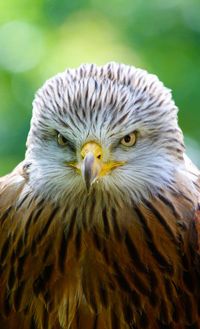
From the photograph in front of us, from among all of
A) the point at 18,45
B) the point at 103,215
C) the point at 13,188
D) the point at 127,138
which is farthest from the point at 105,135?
the point at 18,45

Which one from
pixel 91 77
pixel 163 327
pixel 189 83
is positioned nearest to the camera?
pixel 91 77

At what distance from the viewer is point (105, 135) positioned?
13.4ft

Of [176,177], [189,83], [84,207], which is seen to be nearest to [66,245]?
[84,207]

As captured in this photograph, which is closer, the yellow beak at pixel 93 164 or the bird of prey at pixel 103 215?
the yellow beak at pixel 93 164

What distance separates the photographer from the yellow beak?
12.9 feet

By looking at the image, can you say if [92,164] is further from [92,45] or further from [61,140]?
[92,45]

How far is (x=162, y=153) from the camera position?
4.29 metres

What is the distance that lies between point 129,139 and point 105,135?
0.13 m

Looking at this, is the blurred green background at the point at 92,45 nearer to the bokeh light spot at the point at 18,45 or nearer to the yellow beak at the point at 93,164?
the bokeh light spot at the point at 18,45

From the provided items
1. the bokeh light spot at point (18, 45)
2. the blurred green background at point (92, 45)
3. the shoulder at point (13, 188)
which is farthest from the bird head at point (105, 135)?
the bokeh light spot at point (18, 45)

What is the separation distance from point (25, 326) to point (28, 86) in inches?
109

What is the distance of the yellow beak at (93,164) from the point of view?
3943mm

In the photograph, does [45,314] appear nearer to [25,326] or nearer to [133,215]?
A: [25,326]

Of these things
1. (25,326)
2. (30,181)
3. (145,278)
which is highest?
(30,181)
